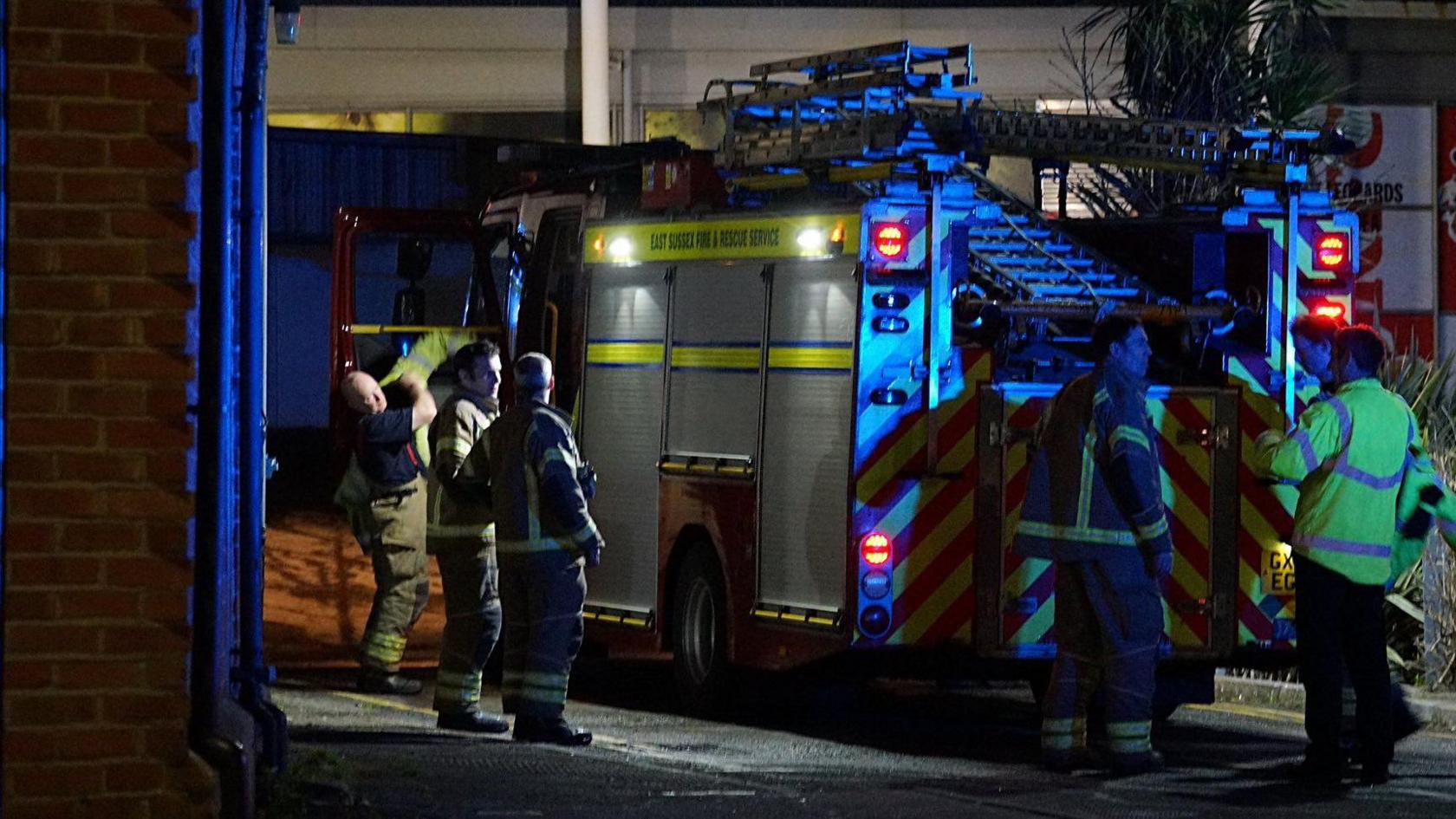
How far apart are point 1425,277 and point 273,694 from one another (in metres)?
12.9

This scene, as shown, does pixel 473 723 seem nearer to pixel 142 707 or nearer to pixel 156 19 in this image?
pixel 142 707

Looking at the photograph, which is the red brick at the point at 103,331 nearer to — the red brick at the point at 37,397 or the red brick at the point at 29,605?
the red brick at the point at 37,397

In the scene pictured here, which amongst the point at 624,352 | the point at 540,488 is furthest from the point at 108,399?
the point at 624,352

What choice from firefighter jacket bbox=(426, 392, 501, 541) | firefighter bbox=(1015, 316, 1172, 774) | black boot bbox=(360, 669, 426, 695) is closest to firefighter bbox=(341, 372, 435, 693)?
black boot bbox=(360, 669, 426, 695)

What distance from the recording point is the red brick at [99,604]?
22.1 ft

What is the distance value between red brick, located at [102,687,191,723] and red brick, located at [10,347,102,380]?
0.80m

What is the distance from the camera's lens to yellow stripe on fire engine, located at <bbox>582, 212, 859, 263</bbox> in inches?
425

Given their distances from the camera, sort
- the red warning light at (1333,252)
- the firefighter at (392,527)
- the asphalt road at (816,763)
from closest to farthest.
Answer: the asphalt road at (816,763), the red warning light at (1333,252), the firefighter at (392,527)

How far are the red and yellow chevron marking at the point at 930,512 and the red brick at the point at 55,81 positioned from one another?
4.48 meters

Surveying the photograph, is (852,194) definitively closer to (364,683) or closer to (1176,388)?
(1176,388)

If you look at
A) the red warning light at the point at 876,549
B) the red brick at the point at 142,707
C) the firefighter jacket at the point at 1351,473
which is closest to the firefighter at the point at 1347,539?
the firefighter jacket at the point at 1351,473

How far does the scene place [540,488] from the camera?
10.7 m

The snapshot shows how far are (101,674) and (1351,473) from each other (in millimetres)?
4845

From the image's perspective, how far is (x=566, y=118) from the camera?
22984 mm
